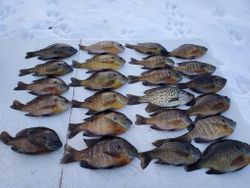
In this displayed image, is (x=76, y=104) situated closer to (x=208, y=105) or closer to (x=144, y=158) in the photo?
(x=144, y=158)

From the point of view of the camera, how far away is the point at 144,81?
2.47 m

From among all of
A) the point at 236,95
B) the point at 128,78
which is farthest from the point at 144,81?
the point at 236,95

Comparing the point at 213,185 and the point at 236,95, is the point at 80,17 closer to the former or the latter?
the point at 236,95

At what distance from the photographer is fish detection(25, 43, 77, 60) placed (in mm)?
2648

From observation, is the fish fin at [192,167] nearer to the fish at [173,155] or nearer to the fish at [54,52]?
Result: the fish at [173,155]

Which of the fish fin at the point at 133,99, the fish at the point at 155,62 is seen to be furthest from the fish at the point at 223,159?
the fish at the point at 155,62

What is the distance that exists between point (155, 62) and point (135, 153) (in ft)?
2.82

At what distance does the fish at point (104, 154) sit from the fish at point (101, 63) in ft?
2.37

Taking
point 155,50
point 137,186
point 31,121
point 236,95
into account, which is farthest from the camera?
point 236,95

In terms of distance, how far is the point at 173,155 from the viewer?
75.8 inches

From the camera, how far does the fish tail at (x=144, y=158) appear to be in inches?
76.0

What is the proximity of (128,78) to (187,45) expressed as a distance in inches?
23.6

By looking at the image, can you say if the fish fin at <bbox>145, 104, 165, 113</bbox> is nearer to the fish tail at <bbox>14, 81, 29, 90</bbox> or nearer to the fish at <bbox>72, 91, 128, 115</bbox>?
A: the fish at <bbox>72, 91, 128, 115</bbox>

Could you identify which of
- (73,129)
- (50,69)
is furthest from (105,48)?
(73,129)
